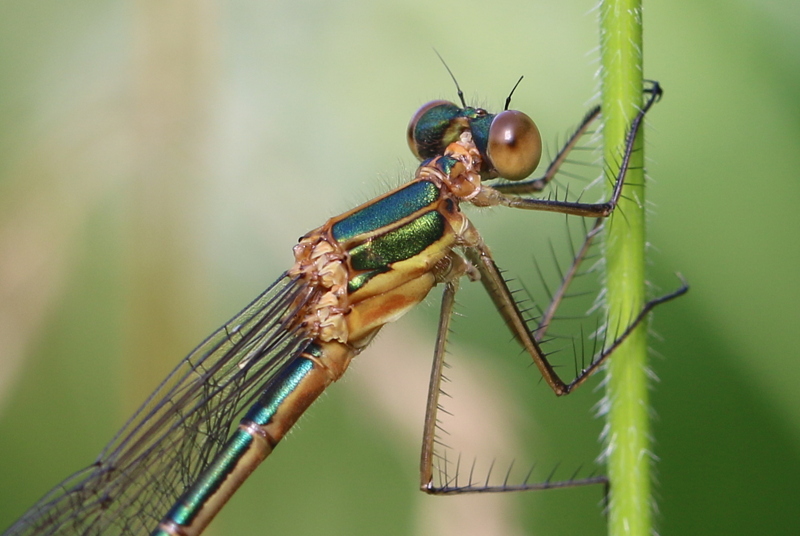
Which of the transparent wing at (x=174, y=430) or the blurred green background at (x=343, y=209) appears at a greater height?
the blurred green background at (x=343, y=209)

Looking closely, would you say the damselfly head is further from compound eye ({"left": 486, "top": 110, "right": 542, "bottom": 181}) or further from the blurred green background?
the blurred green background

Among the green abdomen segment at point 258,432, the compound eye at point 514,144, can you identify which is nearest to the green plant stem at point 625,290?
the compound eye at point 514,144

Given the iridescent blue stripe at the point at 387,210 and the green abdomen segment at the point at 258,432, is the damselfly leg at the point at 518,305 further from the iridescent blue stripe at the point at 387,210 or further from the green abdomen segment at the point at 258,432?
the green abdomen segment at the point at 258,432

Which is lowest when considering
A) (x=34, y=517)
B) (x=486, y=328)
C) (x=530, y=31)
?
(x=34, y=517)

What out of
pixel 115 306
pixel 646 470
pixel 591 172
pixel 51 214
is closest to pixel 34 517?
pixel 115 306

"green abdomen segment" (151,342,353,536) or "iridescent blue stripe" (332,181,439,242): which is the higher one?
"iridescent blue stripe" (332,181,439,242)

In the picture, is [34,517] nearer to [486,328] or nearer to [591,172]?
[486,328]

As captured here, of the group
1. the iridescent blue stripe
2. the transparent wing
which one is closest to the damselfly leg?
the iridescent blue stripe
